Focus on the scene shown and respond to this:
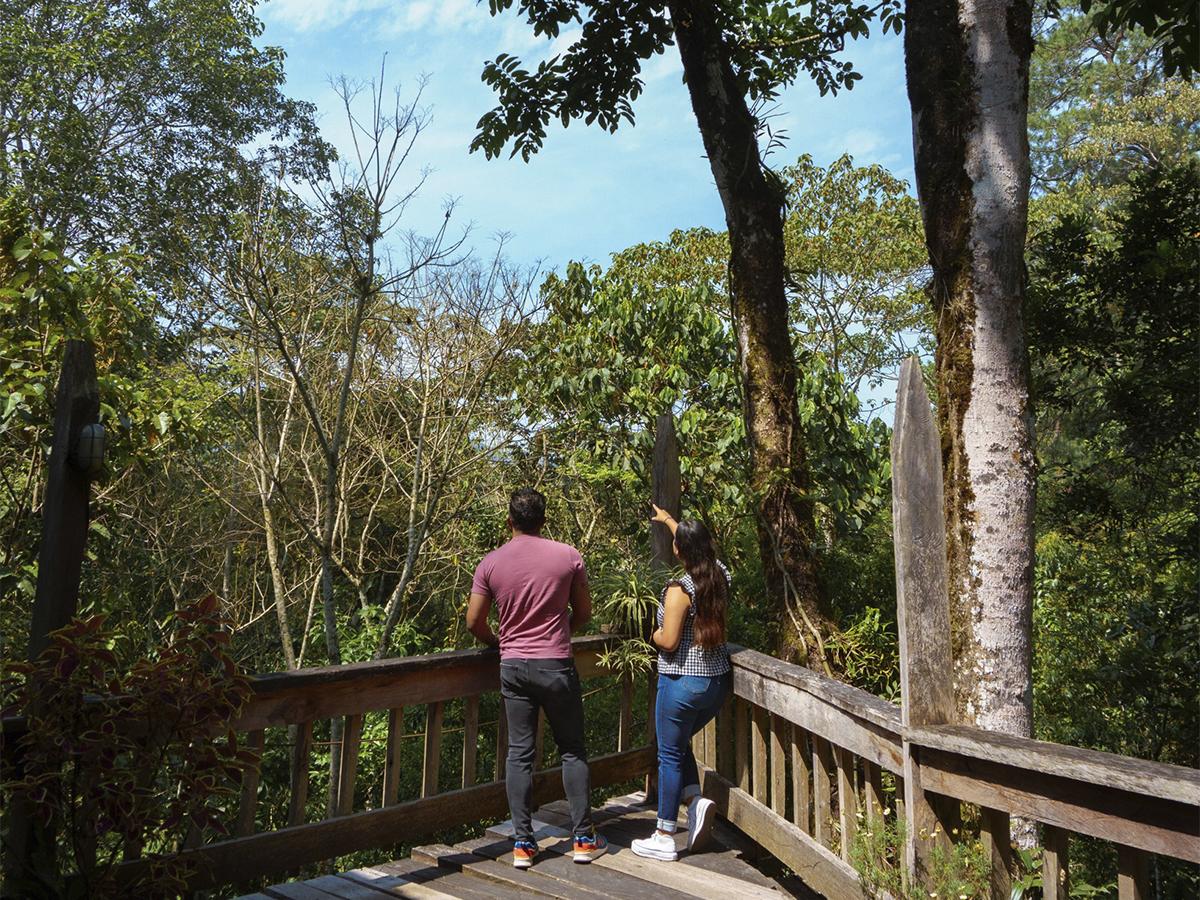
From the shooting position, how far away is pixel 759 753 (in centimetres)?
509

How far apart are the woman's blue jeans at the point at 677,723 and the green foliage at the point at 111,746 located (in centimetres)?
198

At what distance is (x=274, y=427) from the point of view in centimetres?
1262

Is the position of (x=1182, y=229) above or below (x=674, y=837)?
above

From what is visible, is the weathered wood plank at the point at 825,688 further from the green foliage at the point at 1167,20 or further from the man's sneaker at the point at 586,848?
the green foliage at the point at 1167,20

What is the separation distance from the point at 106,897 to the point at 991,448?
3.75 metres

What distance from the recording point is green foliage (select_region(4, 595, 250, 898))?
3.40 m

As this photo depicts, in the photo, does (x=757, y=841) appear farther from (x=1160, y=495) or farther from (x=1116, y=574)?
(x=1116, y=574)

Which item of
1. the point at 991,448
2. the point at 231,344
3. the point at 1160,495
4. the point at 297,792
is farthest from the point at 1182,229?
the point at 231,344

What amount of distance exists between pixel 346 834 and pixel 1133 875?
10.3 ft

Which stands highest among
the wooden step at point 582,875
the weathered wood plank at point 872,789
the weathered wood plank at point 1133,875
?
the weathered wood plank at point 1133,875

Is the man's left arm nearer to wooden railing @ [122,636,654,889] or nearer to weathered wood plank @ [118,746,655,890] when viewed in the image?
wooden railing @ [122,636,654,889]

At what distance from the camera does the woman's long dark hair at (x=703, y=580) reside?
15.8 feet

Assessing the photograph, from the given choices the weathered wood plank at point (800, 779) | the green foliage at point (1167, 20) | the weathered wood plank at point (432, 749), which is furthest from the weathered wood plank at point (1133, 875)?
the green foliage at point (1167, 20)

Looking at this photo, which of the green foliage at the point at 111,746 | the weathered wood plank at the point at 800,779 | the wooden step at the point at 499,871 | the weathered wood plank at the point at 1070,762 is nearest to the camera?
the weathered wood plank at the point at 1070,762
